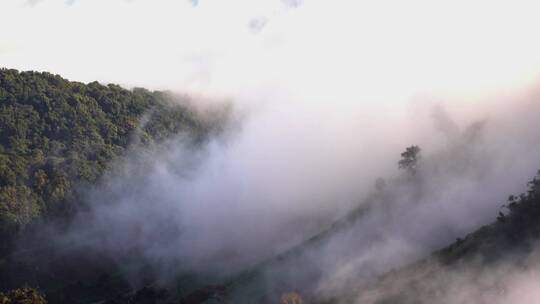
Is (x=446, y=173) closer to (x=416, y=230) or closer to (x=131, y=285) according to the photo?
(x=416, y=230)

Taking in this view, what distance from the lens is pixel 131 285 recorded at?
13475cm

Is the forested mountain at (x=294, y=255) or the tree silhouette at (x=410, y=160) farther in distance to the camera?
the tree silhouette at (x=410, y=160)

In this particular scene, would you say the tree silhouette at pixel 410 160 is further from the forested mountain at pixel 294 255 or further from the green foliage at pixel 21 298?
the green foliage at pixel 21 298

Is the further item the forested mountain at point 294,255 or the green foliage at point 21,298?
the green foliage at point 21,298

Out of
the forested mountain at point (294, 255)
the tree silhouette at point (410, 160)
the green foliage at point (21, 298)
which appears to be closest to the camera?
the forested mountain at point (294, 255)

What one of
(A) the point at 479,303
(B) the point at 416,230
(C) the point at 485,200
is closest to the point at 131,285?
(B) the point at 416,230

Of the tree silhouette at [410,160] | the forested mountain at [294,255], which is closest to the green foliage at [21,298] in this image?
the forested mountain at [294,255]

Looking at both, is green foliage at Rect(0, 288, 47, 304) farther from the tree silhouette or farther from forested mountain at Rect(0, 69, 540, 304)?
the tree silhouette

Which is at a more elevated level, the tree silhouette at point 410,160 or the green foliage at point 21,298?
the tree silhouette at point 410,160

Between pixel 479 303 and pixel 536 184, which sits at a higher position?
pixel 536 184

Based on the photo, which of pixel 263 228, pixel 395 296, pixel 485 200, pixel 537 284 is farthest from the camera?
pixel 263 228

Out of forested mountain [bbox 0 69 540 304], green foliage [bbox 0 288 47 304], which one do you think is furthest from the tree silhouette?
green foliage [bbox 0 288 47 304]

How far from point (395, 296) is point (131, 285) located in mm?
76811

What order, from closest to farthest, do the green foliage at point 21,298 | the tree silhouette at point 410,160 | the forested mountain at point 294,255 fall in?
the forested mountain at point 294,255 < the green foliage at point 21,298 < the tree silhouette at point 410,160
